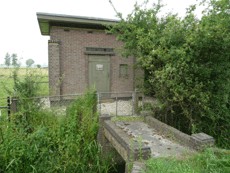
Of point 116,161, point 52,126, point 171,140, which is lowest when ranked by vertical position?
point 116,161

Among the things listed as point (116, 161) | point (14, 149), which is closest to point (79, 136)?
point (14, 149)

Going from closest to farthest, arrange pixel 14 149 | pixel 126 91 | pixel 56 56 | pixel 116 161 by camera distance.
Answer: pixel 14 149
pixel 116 161
pixel 56 56
pixel 126 91

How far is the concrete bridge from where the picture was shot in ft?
10.7

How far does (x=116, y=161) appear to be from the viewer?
5.14 m

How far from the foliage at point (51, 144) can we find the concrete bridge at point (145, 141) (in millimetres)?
612

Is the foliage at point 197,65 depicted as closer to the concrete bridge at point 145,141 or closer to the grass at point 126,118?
the concrete bridge at point 145,141

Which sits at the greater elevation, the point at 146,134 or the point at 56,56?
the point at 56,56

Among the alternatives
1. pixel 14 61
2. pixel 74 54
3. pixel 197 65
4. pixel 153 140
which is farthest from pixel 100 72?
pixel 153 140

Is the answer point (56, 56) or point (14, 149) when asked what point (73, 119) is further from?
point (56, 56)

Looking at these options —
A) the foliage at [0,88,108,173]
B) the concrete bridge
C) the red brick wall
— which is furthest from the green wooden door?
the foliage at [0,88,108,173]

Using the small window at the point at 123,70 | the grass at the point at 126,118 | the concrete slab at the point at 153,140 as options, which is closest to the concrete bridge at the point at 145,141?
the concrete slab at the point at 153,140

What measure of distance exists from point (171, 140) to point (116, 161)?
1763 millimetres

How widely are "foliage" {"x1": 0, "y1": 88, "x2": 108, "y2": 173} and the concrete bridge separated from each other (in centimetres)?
61

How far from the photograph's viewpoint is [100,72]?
9.12m
